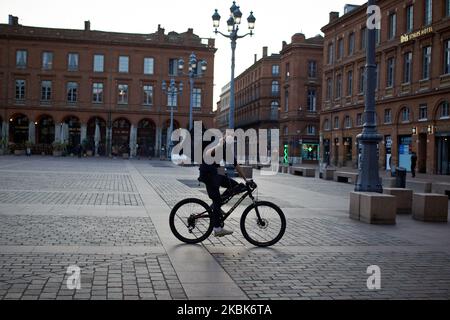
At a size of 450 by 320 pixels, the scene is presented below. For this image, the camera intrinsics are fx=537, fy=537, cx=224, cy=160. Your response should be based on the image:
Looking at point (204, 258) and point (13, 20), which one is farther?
point (13, 20)

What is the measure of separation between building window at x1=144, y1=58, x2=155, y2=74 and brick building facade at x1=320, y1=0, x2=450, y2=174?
24.3 meters

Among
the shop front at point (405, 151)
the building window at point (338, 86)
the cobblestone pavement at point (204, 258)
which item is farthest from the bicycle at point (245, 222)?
the building window at point (338, 86)

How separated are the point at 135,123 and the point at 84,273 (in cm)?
6643

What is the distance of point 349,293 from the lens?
5.88 m

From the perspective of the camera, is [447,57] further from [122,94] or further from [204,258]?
[122,94]

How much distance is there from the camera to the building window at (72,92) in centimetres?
7112

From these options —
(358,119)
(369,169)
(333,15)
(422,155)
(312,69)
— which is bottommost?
(369,169)

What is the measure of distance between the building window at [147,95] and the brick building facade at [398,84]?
80.3ft

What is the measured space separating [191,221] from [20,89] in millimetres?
67160

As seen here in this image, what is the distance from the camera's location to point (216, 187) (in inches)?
342

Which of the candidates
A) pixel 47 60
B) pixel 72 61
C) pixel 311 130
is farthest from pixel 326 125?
pixel 47 60

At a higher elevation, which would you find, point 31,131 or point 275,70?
point 275,70
